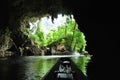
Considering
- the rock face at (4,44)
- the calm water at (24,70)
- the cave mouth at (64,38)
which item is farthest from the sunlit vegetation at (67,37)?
the calm water at (24,70)

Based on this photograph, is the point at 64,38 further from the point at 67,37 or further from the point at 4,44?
the point at 4,44

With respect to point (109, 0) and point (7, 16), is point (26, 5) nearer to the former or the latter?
point (7, 16)

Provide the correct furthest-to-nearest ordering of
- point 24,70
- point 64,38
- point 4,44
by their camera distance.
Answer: point 64,38, point 4,44, point 24,70

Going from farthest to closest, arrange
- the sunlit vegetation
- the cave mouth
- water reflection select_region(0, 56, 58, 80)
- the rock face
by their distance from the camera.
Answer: the sunlit vegetation < the cave mouth < the rock face < water reflection select_region(0, 56, 58, 80)

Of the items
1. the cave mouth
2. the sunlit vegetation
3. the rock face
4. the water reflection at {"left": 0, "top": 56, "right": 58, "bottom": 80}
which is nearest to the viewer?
the water reflection at {"left": 0, "top": 56, "right": 58, "bottom": 80}

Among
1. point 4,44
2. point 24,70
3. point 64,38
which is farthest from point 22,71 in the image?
point 64,38

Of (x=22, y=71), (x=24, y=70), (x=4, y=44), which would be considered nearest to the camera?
(x=22, y=71)

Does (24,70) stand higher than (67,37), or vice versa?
(67,37)

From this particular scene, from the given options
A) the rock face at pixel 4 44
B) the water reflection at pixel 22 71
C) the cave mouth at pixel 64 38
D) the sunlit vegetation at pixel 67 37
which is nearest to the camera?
the water reflection at pixel 22 71

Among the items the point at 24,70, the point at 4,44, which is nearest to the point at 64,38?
the point at 4,44

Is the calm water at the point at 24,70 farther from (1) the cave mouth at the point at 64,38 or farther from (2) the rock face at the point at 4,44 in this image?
(1) the cave mouth at the point at 64,38

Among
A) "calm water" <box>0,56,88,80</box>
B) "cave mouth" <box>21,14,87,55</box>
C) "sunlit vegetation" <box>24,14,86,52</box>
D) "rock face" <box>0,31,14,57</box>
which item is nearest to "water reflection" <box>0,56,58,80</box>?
"calm water" <box>0,56,88,80</box>

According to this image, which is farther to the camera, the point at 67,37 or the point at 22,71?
the point at 67,37

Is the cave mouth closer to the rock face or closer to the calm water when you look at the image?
the rock face
